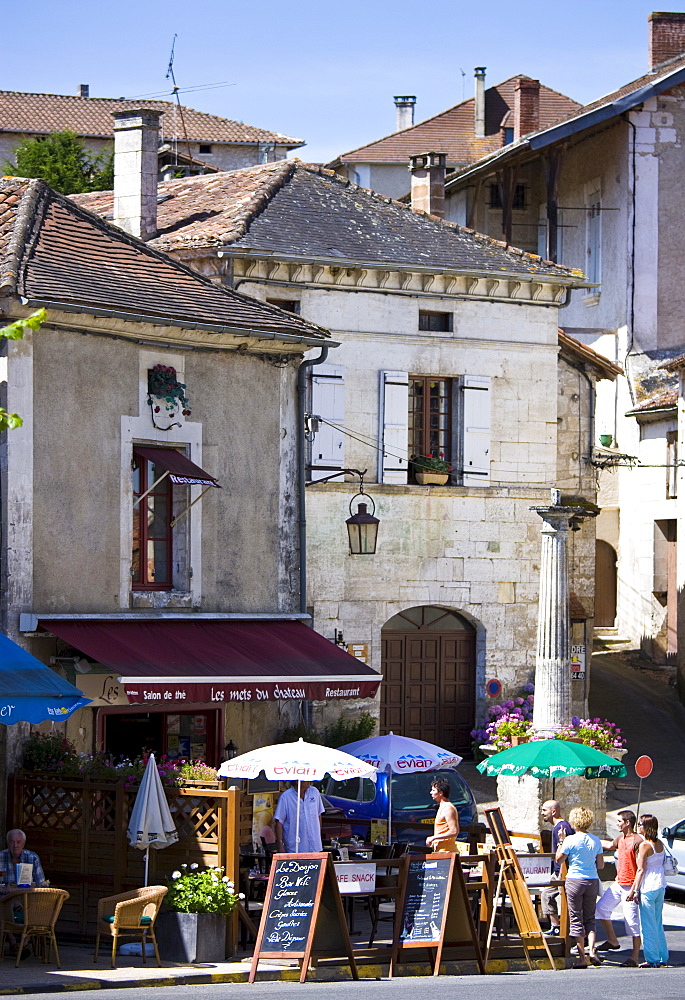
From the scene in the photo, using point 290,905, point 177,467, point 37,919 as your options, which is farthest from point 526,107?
point 37,919

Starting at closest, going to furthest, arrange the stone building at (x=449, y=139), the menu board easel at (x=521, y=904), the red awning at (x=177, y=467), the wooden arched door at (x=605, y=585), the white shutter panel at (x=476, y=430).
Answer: the menu board easel at (x=521, y=904), the red awning at (x=177, y=467), the white shutter panel at (x=476, y=430), the wooden arched door at (x=605, y=585), the stone building at (x=449, y=139)

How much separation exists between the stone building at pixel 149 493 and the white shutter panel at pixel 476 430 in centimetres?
652

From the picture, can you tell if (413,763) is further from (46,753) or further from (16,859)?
(16,859)

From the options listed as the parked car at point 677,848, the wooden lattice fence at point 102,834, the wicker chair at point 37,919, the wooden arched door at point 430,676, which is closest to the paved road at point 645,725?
the wooden arched door at point 430,676

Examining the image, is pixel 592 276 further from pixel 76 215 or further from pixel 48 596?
pixel 48 596

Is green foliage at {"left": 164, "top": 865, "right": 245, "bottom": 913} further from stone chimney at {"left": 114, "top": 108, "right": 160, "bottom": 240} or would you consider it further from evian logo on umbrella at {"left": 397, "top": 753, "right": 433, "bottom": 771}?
stone chimney at {"left": 114, "top": 108, "right": 160, "bottom": 240}

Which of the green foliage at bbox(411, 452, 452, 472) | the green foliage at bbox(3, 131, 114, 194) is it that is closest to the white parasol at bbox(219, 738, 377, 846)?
the green foliage at bbox(411, 452, 452, 472)

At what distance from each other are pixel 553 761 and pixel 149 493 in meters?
5.16

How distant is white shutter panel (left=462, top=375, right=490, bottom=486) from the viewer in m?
25.6

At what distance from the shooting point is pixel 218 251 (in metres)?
23.8

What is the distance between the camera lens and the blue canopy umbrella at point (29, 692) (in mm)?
13914

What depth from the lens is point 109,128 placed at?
5178 centimetres

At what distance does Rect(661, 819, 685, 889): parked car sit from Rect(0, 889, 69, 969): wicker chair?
7.56 metres

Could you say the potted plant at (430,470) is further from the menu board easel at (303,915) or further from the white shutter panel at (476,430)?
the menu board easel at (303,915)
